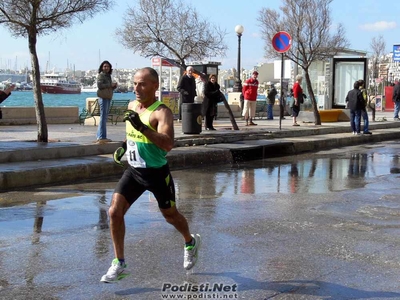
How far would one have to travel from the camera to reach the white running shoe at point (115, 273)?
200 inches

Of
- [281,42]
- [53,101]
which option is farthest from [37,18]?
[53,101]

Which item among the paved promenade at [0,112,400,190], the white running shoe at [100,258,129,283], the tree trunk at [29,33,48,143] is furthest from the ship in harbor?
the white running shoe at [100,258,129,283]

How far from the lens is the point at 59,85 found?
122m

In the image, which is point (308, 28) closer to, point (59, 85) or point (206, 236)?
point (206, 236)

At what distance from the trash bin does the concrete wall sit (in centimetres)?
733

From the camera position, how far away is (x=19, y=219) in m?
7.78

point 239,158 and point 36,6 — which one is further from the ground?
point 36,6

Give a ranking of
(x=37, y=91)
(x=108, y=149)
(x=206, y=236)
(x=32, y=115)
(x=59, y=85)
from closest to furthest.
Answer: (x=206, y=236)
(x=108, y=149)
(x=37, y=91)
(x=32, y=115)
(x=59, y=85)

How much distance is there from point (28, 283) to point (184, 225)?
4.62 ft

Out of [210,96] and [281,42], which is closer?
[210,96]

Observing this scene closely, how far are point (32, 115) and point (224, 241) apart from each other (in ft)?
54.7

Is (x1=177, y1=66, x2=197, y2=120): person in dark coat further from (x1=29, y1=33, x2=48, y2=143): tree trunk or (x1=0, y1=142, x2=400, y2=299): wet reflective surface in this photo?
(x1=0, y1=142, x2=400, y2=299): wet reflective surface

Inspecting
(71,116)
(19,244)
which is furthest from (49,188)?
(71,116)

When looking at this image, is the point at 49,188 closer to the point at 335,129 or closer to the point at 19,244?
the point at 19,244
